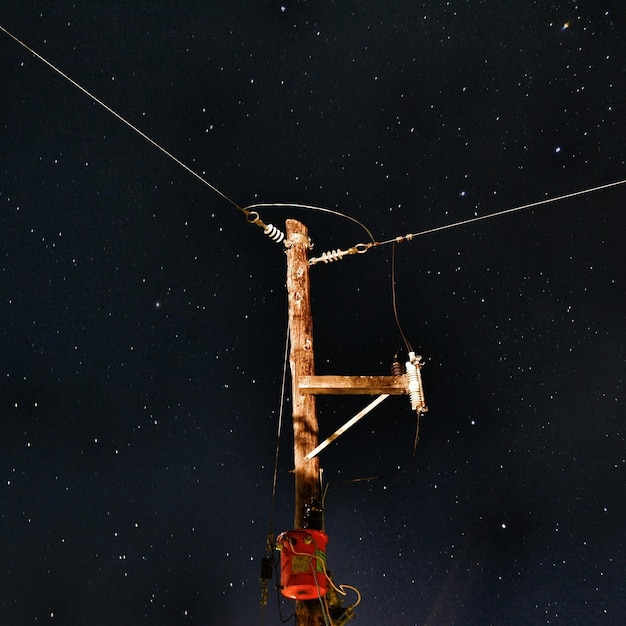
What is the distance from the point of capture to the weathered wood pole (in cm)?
465

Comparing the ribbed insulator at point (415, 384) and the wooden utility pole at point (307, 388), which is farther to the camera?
the ribbed insulator at point (415, 384)

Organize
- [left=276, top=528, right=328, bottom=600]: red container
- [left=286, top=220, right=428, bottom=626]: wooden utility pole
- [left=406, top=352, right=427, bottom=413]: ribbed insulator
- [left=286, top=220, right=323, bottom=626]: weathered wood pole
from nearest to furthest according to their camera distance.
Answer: [left=276, top=528, right=328, bottom=600]: red container → [left=286, top=220, right=323, bottom=626]: weathered wood pole → [left=286, top=220, right=428, bottom=626]: wooden utility pole → [left=406, top=352, right=427, bottom=413]: ribbed insulator

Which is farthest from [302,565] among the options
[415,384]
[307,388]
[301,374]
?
[415,384]

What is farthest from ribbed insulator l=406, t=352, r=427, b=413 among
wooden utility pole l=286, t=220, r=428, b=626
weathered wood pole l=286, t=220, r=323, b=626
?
Answer: weathered wood pole l=286, t=220, r=323, b=626

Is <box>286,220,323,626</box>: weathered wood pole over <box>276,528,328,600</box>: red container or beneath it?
over

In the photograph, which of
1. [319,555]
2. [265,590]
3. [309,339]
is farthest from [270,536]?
[309,339]

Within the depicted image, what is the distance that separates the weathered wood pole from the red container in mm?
235

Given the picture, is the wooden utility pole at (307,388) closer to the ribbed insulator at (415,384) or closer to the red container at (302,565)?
the ribbed insulator at (415,384)

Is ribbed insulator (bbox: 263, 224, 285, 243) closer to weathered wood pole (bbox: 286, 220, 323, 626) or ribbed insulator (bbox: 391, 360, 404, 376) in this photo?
weathered wood pole (bbox: 286, 220, 323, 626)

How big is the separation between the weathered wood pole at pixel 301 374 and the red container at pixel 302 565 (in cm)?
24

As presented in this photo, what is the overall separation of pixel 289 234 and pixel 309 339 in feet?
4.47

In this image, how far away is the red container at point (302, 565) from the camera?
409 cm

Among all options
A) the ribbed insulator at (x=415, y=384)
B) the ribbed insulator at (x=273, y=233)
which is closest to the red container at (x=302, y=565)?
the ribbed insulator at (x=415, y=384)

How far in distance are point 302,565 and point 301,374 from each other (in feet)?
5.91
